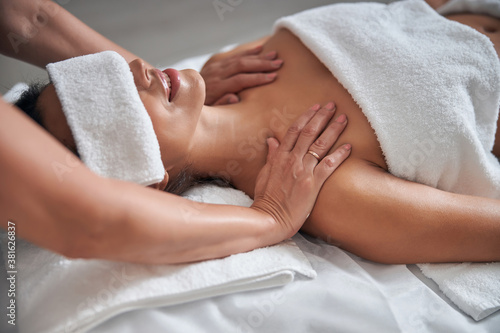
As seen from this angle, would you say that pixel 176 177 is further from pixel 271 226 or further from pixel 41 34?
pixel 41 34

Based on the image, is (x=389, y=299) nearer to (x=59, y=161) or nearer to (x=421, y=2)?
(x=59, y=161)

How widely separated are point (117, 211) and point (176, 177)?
0.37 meters

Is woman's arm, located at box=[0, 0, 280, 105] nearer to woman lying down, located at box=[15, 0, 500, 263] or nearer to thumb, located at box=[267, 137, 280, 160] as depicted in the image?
woman lying down, located at box=[15, 0, 500, 263]

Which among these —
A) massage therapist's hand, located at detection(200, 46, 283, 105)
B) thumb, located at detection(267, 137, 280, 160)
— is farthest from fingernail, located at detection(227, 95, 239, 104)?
thumb, located at detection(267, 137, 280, 160)

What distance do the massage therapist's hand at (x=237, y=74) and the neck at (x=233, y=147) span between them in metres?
0.15

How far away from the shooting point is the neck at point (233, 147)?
110 cm

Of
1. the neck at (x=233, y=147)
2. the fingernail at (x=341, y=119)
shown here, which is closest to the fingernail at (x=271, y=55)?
the neck at (x=233, y=147)

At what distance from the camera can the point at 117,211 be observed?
0.67 meters

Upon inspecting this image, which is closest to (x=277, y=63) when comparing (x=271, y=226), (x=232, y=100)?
(x=232, y=100)

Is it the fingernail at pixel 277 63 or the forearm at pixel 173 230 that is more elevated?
the fingernail at pixel 277 63

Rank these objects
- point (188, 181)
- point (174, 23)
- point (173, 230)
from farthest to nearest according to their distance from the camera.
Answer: point (174, 23) → point (188, 181) → point (173, 230)

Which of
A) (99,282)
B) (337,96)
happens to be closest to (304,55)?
(337,96)

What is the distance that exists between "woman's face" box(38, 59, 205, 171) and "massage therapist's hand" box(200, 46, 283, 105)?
0.82 ft

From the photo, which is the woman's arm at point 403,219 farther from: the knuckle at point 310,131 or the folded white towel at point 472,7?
the folded white towel at point 472,7
